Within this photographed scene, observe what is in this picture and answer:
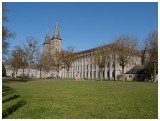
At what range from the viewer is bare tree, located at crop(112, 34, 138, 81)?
39.7 metres

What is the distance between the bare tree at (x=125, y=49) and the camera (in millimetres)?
39688

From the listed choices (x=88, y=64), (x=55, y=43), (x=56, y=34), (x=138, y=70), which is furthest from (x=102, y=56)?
(x=56, y=34)

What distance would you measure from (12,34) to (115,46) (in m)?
26.0

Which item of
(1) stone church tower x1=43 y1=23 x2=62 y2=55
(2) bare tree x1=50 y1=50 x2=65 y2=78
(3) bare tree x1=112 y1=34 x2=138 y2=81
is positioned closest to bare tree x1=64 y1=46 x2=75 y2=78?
(2) bare tree x1=50 y1=50 x2=65 y2=78

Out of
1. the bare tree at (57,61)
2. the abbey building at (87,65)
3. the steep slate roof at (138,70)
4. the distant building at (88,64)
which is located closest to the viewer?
the steep slate roof at (138,70)

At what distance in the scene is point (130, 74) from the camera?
55.6 m

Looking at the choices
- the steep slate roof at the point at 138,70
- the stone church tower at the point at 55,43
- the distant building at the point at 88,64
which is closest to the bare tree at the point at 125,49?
the distant building at the point at 88,64

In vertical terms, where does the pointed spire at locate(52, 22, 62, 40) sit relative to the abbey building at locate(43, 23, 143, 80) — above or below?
above

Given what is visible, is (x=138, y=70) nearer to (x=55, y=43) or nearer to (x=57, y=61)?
(x=57, y=61)

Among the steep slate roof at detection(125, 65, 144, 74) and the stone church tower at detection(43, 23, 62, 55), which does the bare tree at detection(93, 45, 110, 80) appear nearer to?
the steep slate roof at detection(125, 65, 144, 74)

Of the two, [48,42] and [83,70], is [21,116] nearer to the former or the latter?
[83,70]

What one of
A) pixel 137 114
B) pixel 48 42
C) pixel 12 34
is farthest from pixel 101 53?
pixel 48 42

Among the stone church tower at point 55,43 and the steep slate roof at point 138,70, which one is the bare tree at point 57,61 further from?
the stone church tower at point 55,43

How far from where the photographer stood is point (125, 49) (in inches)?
1585
